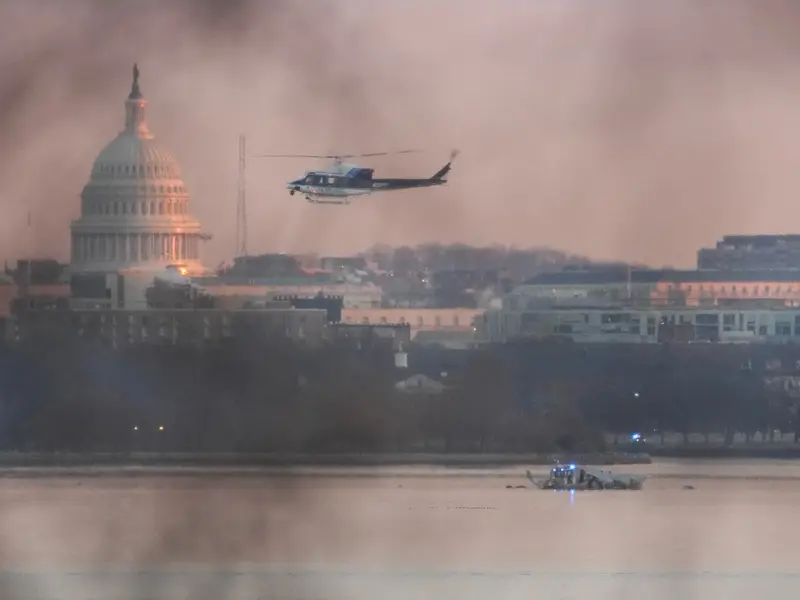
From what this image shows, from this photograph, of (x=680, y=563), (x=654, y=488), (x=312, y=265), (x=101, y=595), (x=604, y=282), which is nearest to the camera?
(x=101, y=595)

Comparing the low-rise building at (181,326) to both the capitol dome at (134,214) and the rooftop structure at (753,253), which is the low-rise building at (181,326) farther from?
the rooftop structure at (753,253)

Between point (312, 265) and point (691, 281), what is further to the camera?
point (691, 281)

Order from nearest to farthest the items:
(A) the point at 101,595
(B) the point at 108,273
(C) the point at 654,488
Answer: (A) the point at 101,595
(C) the point at 654,488
(B) the point at 108,273

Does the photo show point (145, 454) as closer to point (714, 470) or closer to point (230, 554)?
point (714, 470)

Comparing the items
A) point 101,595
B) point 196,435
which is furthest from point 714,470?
point 101,595

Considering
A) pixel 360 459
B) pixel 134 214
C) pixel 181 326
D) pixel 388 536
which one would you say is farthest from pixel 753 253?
pixel 388 536

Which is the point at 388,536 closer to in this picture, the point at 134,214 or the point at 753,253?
the point at 753,253
